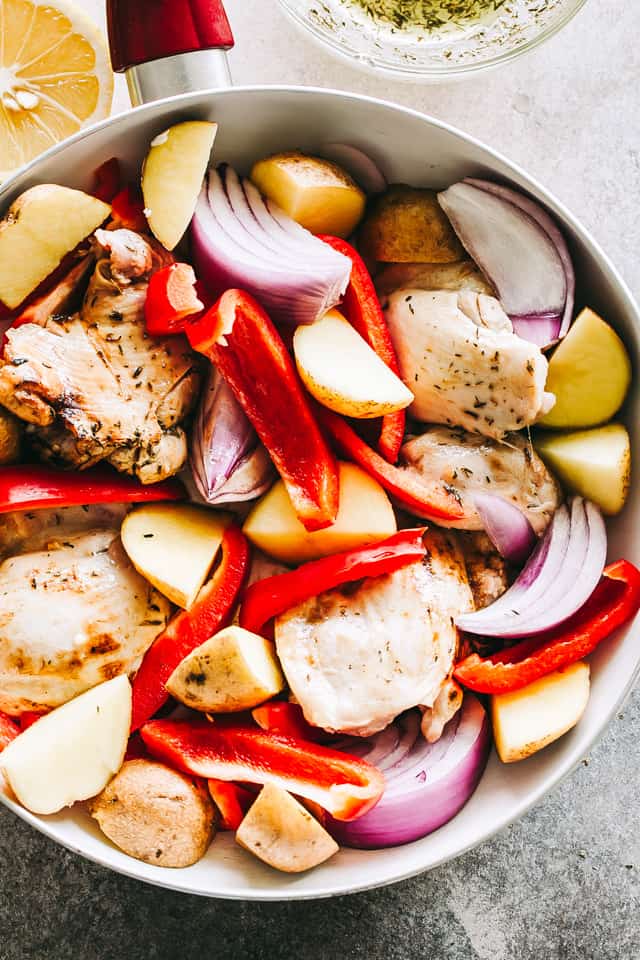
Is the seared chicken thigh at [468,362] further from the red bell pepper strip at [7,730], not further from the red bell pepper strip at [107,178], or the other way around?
the red bell pepper strip at [7,730]

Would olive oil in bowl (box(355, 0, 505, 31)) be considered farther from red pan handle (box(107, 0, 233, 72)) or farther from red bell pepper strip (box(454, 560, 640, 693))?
red bell pepper strip (box(454, 560, 640, 693))

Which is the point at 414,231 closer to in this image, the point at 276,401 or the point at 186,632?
the point at 276,401

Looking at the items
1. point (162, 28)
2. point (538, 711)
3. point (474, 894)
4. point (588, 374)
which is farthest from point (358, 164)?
point (474, 894)

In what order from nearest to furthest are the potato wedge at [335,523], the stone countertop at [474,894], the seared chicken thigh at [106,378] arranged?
the seared chicken thigh at [106,378] → the potato wedge at [335,523] → the stone countertop at [474,894]

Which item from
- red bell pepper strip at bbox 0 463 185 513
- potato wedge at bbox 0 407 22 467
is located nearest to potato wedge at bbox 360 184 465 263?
red bell pepper strip at bbox 0 463 185 513

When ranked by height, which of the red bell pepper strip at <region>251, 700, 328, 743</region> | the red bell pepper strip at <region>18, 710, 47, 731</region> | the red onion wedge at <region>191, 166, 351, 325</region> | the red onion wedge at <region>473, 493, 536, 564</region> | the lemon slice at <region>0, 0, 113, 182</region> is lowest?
the red bell pepper strip at <region>251, 700, 328, 743</region>

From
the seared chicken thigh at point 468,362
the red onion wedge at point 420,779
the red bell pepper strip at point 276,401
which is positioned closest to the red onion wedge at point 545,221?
the seared chicken thigh at point 468,362

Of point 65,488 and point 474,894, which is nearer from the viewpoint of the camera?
point 65,488
